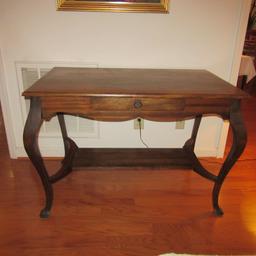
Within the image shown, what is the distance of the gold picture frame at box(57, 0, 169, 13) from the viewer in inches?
61.6

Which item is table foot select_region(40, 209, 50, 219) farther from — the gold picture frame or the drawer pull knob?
the gold picture frame

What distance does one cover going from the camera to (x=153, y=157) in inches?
71.1

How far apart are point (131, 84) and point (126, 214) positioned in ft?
2.68

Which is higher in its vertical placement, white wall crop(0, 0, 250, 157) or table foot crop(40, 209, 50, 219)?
white wall crop(0, 0, 250, 157)

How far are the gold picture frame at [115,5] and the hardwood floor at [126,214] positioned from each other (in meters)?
1.20

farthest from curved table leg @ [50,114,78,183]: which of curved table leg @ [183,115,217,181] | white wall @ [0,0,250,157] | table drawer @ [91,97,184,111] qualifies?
curved table leg @ [183,115,217,181]

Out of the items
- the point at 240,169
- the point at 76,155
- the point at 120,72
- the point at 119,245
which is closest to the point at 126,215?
the point at 119,245

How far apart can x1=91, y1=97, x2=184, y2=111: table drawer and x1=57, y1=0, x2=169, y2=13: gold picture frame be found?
29.3 inches

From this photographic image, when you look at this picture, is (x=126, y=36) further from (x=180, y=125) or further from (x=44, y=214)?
(x=44, y=214)

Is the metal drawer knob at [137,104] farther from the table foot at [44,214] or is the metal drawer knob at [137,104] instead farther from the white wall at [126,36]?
the table foot at [44,214]

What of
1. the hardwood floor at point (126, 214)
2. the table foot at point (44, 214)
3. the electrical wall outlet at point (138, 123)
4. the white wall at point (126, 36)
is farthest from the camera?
the electrical wall outlet at point (138, 123)

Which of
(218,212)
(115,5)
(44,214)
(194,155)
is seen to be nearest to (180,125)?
(194,155)

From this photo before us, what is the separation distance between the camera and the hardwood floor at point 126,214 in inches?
51.3

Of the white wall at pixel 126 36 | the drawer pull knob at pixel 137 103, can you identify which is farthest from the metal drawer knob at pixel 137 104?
the white wall at pixel 126 36
